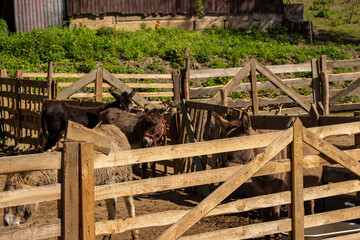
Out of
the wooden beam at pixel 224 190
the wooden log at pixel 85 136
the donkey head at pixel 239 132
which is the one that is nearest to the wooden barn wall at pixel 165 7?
the donkey head at pixel 239 132

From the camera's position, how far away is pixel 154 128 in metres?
10.8

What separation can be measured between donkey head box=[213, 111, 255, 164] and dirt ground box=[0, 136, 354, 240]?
54.1 inches

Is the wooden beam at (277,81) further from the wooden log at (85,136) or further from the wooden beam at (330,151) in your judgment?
the wooden log at (85,136)

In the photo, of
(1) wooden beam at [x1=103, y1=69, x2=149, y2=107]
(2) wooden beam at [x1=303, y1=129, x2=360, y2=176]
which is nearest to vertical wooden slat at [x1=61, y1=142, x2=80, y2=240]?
(2) wooden beam at [x1=303, y1=129, x2=360, y2=176]

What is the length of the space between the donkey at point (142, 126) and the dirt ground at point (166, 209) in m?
1.22

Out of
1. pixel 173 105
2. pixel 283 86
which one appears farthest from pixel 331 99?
pixel 173 105

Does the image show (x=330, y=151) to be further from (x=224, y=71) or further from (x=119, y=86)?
(x=119, y=86)

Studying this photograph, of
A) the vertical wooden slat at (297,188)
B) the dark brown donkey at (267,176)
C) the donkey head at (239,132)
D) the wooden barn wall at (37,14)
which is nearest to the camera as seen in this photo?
the vertical wooden slat at (297,188)

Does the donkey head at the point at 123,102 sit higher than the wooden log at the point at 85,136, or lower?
lower

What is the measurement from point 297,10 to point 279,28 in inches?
103

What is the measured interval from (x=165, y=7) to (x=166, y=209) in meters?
20.7

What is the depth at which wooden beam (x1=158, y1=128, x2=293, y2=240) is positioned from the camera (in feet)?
15.2

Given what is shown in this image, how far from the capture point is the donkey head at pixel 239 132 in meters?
6.86

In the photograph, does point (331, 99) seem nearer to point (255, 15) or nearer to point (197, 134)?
point (197, 134)
